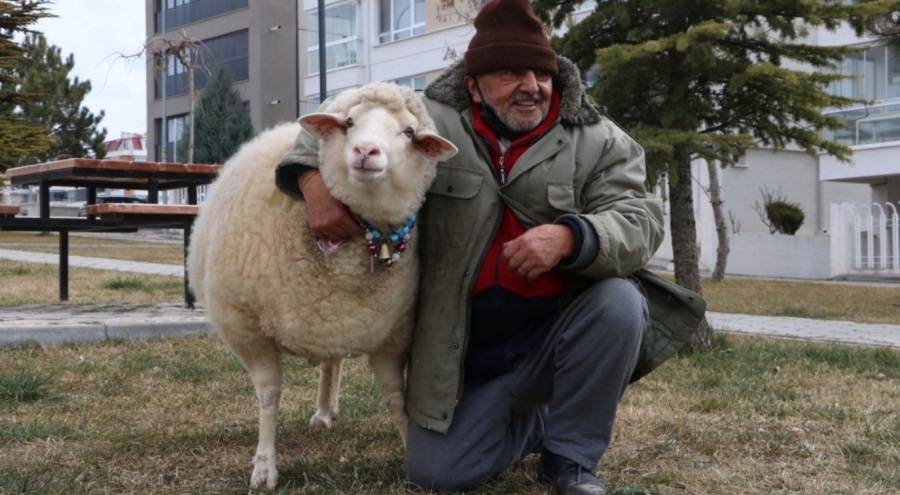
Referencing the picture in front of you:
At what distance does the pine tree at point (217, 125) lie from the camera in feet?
108

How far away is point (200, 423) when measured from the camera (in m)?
4.16

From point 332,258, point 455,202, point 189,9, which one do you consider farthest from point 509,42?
point 189,9

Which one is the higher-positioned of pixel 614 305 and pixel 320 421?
pixel 614 305

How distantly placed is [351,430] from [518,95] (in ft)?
5.28

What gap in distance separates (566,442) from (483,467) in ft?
0.94

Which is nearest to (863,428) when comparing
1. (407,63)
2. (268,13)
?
(407,63)

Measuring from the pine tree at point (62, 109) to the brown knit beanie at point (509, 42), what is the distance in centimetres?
3081

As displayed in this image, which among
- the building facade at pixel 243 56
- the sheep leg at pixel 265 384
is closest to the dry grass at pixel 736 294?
the sheep leg at pixel 265 384

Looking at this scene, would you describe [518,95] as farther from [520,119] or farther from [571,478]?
[571,478]

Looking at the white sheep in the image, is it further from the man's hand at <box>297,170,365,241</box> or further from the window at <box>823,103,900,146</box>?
the window at <box>823,103,900,146</box>

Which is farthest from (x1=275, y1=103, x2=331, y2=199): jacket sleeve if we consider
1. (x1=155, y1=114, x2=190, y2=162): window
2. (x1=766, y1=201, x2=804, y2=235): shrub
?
(x1=155, y1=114, x2=190, y2=162): window

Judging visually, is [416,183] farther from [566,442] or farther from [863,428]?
[863,428]

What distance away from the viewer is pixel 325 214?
3.06 m

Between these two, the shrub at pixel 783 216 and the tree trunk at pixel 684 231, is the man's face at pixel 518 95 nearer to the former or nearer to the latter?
the tree trunk at pixel 684 231
